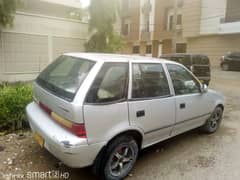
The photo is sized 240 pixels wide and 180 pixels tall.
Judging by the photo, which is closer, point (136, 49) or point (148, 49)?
point (148, 49)

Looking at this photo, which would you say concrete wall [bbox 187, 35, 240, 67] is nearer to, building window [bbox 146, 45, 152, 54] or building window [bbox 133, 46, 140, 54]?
building window [bbox 146, 45, 152, 54]

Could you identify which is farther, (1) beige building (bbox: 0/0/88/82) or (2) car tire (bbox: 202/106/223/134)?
(1) beige building (bbox: 0/0/88/82)

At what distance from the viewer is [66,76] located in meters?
2.81

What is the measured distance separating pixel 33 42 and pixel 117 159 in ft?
28.4

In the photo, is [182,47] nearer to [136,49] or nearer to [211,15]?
[211,15]

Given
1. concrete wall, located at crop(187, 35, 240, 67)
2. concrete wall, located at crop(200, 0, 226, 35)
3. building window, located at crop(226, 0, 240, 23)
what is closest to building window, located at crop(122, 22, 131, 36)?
concrete wall, located at crop(187, 35, 240, 67)

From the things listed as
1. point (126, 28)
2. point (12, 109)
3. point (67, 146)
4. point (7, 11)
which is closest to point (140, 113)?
point (67, 146)

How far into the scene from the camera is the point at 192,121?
12.1 ft

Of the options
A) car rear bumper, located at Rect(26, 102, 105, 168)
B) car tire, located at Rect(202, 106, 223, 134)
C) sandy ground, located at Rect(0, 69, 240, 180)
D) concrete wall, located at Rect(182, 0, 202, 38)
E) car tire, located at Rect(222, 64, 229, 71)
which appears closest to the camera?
car rear bumper, located at Rect(26, 102, 105, 168)

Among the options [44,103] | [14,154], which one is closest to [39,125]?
[44,103]

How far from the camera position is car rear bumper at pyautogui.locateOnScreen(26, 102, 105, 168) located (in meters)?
2.22

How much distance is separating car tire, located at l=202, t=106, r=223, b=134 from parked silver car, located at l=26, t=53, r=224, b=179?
990 millimetres

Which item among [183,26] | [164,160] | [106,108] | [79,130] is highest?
[183,26]

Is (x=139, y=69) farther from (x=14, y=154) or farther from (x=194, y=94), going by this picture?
(x=14, y=154)
